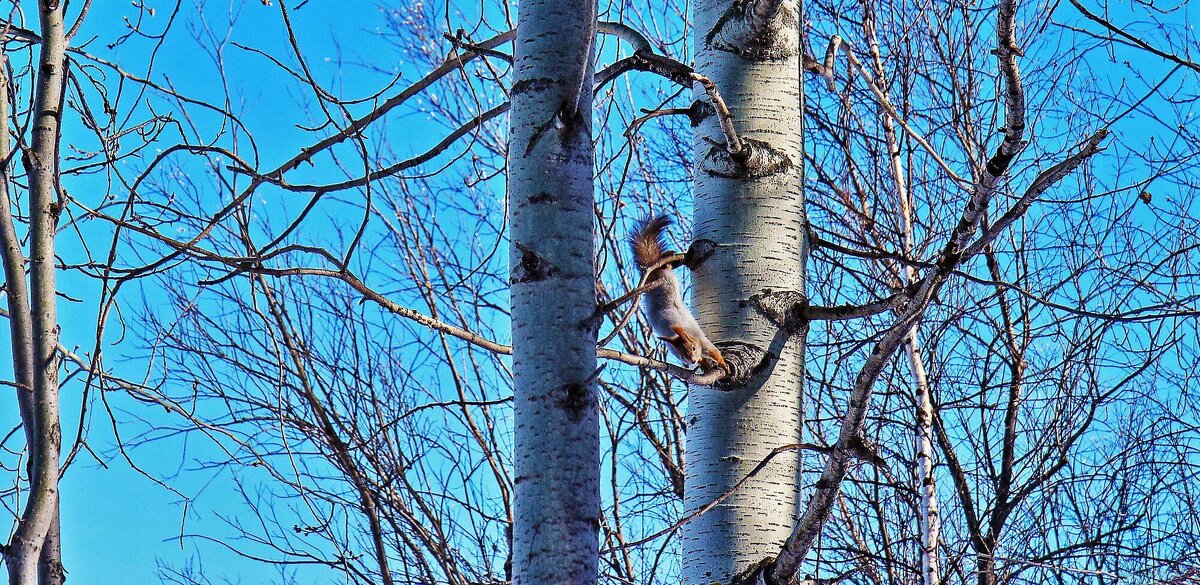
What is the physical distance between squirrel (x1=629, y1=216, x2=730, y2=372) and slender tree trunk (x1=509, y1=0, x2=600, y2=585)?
20.0 inches

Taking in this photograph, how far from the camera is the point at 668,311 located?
2.33 m

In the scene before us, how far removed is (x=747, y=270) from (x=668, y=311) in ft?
0.67

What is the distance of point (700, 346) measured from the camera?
7.22 feet

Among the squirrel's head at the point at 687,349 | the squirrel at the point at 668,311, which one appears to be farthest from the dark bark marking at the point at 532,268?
the squirrel's head at the point at 687,349

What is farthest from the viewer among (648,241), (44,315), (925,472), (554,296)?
(925,472)

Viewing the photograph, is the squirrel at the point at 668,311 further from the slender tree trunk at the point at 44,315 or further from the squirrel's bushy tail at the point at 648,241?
the slender tree trunk at the point at 44,315

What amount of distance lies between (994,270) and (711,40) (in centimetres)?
486

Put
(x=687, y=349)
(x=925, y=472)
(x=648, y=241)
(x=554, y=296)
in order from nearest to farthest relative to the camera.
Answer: (x=554, y=296)
(x=687, y=349)
(x=648, y=241)
(x=925, y=472)

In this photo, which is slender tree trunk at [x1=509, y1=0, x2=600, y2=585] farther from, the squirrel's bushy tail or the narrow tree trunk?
the narrow tree trunk

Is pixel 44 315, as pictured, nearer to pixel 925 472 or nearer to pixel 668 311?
pixel 668 311

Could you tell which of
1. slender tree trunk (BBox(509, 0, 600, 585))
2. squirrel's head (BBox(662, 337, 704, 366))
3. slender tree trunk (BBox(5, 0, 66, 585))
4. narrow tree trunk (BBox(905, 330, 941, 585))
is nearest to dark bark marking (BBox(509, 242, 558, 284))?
slender tree trunk (BBox(509, 0, 600, 585))

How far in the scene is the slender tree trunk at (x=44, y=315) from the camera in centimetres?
196

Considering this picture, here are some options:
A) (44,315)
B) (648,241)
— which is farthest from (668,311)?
(44,315)

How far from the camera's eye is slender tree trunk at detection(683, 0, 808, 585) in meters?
2.10
